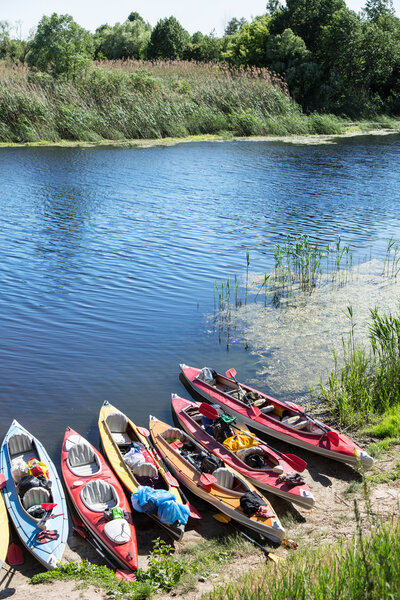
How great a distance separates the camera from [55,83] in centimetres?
3522

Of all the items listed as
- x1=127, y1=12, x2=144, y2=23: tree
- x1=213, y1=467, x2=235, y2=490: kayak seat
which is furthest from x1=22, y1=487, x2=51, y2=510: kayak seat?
x1=127, y1=12, x2=144, y2=23: tree

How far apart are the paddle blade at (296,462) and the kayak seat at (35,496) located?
342 centimetres

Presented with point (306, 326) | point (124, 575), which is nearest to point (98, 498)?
point (124, 575)

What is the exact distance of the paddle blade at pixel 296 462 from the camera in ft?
27.1

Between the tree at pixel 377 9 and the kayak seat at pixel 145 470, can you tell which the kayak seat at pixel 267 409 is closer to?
the kayak seat at pixel 145 470

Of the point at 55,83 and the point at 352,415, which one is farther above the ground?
the point at 55,83

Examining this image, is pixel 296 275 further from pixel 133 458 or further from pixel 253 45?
pixel 253 45

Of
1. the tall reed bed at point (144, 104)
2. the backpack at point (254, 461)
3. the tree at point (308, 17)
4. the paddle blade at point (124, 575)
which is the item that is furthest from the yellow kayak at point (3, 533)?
the tree at point (308, 17)

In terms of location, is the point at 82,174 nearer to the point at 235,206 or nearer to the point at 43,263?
the point at 235,206

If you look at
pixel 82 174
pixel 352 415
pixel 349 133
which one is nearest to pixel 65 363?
pixel 352 415

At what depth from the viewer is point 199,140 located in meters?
36.5

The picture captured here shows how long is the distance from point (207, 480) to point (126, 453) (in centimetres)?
149

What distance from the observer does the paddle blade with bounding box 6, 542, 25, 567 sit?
6742 mm

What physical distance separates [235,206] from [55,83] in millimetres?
19387
